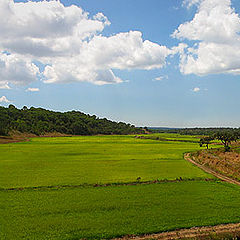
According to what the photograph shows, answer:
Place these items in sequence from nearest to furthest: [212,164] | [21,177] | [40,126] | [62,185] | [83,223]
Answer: [83,223]
[62,185]
[21,177]
[212,164]
[40,126]

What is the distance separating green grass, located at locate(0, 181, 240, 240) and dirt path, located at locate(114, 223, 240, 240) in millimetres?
403

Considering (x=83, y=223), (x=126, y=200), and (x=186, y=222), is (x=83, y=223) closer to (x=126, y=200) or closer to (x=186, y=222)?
(x=126, y=200)

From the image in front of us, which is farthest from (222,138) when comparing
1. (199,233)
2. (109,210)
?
(109,210)

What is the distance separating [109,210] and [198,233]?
7.71 metres

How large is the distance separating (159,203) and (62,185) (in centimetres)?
1324

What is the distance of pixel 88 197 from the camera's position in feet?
74.7

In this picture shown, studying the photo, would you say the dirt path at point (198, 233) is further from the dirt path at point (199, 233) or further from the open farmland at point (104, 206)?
the open farmland at point (104, 206)

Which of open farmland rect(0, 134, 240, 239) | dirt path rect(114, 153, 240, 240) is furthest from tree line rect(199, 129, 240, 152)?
dirt path rect(114, 153, 240, 240)

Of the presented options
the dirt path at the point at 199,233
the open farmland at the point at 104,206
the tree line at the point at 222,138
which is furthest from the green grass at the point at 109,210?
the tree line at the point at 222,138

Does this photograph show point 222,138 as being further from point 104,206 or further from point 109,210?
point 109,210

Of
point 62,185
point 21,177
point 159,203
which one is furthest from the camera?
point 21,177

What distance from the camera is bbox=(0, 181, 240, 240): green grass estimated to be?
1588 cm

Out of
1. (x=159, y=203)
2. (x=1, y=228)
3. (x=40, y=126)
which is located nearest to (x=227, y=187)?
(x=159, y=203)

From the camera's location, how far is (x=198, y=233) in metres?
16.4
